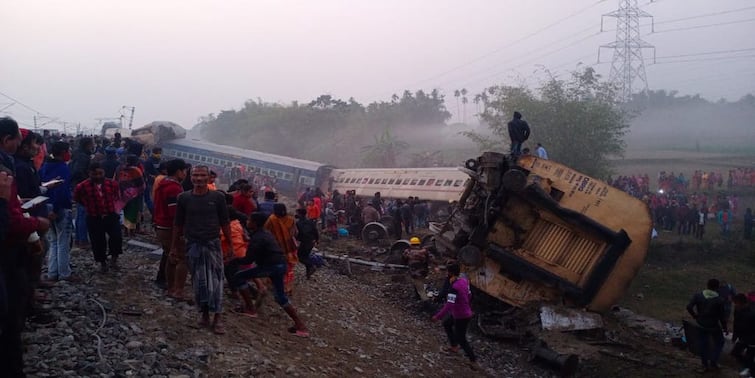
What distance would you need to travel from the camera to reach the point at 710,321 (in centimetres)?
843

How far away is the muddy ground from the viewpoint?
555 cm

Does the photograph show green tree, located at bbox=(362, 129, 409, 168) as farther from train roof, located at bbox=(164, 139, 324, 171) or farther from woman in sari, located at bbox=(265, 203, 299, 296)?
woman in sari, located at bbox=(265, 203, 299, 296)

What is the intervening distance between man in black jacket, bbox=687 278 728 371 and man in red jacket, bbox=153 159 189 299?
7308 millimetres

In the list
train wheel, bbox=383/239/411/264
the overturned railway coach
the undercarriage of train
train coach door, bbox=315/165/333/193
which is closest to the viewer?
the undercarriage of train

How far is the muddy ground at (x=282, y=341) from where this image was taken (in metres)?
5.55

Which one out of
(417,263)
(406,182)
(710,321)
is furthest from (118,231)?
(406,182)

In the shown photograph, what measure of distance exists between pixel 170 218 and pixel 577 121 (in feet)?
85.6

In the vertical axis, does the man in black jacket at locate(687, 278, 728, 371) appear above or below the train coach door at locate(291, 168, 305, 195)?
below

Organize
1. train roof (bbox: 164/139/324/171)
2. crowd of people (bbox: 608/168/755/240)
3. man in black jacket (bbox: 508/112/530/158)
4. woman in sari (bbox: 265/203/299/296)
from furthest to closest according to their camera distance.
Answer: train roof (bbox: 164/139/324/171), crowd of people (bbox: 608/168/755/240), man in black jacket (bbox: 508/112/530/158), woman in sari (bbox: 265/203/299/296)

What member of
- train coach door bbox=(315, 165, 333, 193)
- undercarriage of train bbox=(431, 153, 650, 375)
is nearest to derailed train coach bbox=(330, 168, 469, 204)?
train coach door bbox=(315, 165, 333, 193)

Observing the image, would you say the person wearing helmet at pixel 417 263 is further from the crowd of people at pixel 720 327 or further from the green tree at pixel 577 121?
the green tree at pixel 577 121

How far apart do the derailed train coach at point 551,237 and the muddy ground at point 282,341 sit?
2.51ft

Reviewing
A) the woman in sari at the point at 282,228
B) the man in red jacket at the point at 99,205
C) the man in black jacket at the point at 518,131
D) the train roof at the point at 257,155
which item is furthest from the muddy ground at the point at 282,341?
the train roof at the point at 257,155

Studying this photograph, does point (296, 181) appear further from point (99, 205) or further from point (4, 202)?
point (4, 202)
